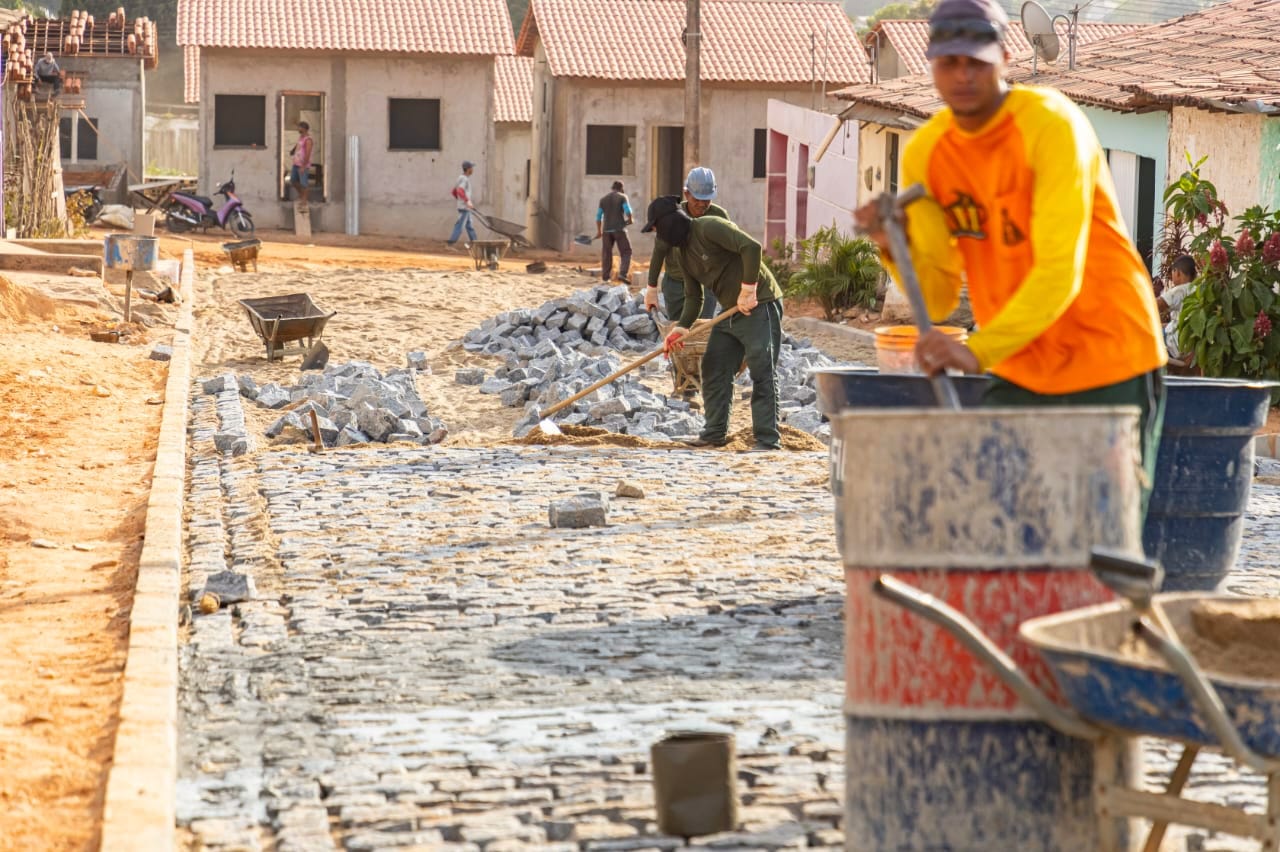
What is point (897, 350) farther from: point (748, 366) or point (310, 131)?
point (310, 131)

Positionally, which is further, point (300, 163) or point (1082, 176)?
point (300, 163)

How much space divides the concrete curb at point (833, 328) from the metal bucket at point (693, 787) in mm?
16221

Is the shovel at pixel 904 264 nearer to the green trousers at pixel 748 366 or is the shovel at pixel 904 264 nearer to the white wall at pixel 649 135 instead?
the green trousers at pixel 748 366

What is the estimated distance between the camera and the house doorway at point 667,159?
36906 mm

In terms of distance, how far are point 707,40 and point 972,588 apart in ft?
116

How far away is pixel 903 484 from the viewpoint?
3832 mm

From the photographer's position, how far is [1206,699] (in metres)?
3.49

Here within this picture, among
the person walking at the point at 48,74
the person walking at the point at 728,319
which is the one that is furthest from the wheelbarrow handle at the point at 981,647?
the person walking at the point at 48,74

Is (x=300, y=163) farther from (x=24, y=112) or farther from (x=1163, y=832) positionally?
(x=1163, y=832)

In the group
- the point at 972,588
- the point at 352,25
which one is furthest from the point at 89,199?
the point at 972,588

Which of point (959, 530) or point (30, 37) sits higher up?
point (30, 37)

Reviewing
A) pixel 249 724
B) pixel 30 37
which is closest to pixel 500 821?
pixel 249 724

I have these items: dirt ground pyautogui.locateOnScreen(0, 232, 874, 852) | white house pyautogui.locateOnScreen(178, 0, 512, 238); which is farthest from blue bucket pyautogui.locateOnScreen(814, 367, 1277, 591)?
white house pyautogui.locateOnScreen(178, 0, 512, 238)

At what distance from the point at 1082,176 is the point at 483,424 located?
10.8 meters
